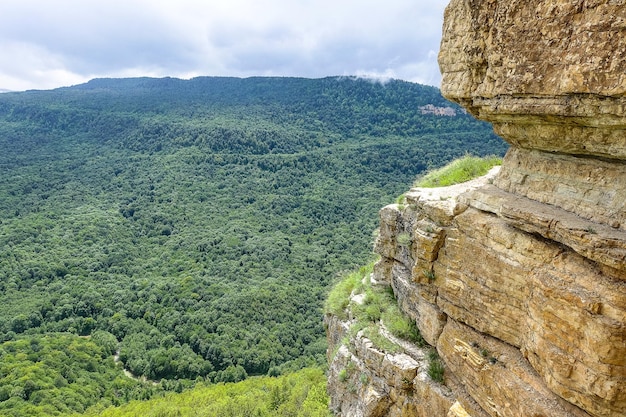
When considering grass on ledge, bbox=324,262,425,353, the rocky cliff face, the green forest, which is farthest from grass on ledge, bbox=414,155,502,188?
the green forest

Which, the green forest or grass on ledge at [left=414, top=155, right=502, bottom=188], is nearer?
grass on ledge at [left=414, top=155, right=502, bottom=188]

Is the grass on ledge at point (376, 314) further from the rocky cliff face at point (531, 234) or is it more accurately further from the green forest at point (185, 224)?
the green forest at point (185, 224)

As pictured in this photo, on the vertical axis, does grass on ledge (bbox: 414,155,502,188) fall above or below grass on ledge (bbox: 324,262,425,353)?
above

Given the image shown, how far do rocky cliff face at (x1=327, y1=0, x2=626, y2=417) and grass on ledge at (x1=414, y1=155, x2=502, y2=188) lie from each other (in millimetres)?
2365

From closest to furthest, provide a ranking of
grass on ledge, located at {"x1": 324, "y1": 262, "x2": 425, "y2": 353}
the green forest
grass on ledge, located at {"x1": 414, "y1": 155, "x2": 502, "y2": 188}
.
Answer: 1. grass on ledge, located at {"x1": 324, "y1": 262, "x2": 425, "y2": 353}
2. grass on ledge, located at {"x1": 414, "y1": 155, "x2": 502, "y2": 188}
3. the green forest

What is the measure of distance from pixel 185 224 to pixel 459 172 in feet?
260

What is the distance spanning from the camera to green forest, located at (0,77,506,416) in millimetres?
50750

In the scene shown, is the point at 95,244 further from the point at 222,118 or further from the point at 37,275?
the point at 222,118

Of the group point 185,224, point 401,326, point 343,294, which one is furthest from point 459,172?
point 185,224

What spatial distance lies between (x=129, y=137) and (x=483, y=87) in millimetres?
141350

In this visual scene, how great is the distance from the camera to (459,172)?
47.2ft

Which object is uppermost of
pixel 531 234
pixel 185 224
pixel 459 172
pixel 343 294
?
pixel 459 172

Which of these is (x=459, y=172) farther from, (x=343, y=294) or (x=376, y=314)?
(x=343, y=294)

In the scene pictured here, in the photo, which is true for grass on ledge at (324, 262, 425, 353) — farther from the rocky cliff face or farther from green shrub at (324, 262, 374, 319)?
the rocky cliff face
